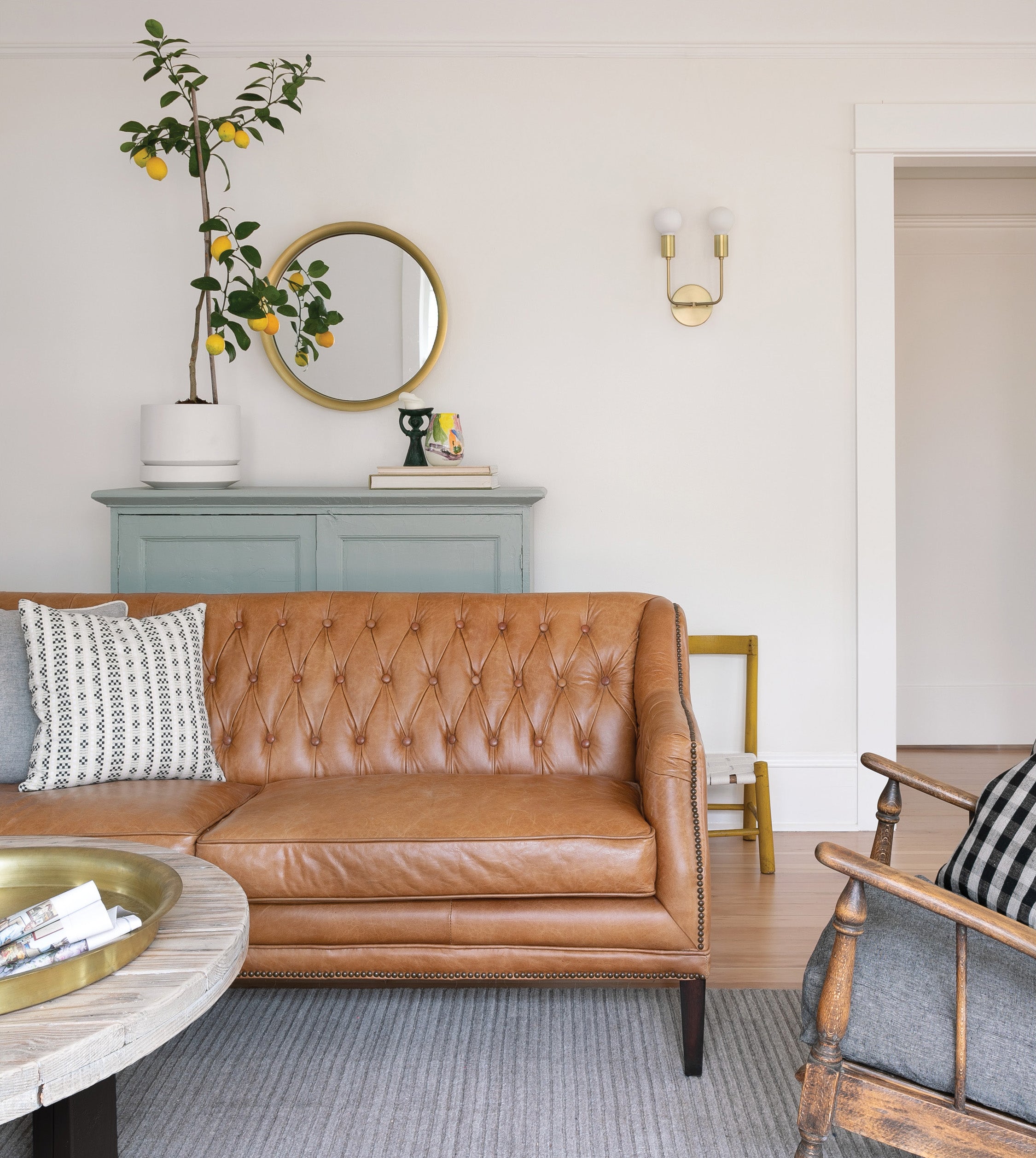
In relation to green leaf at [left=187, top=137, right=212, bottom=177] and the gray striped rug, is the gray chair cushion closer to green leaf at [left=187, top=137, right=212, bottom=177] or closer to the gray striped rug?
the gray striped rug

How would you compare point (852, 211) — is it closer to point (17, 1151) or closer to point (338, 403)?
point (338, 403)

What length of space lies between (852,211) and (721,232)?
462 millimetres

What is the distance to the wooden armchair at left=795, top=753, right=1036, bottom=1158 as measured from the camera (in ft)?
4.54

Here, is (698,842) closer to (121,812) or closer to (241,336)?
(121,812)

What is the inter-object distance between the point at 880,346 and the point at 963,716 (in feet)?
6.46

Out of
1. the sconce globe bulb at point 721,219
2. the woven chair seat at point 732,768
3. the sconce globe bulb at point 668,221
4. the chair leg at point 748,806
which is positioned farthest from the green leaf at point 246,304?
the chair leg at point 748,806

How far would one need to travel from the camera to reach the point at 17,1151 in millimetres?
1761

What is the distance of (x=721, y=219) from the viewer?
134 inches

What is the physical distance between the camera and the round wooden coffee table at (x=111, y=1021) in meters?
1.09

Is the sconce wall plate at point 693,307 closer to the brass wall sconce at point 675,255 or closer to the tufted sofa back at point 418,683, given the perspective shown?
the brass wall sconce at point 675,255

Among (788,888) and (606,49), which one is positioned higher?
(606,49)

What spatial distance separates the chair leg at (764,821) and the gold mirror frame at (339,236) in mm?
1682

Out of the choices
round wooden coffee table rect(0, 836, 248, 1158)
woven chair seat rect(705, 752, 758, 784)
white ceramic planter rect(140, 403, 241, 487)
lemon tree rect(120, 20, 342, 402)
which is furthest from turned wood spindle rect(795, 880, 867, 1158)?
white ceramic planter rect(140, 403, 241, 487)

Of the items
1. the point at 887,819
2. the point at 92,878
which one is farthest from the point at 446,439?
the point at 92,878
